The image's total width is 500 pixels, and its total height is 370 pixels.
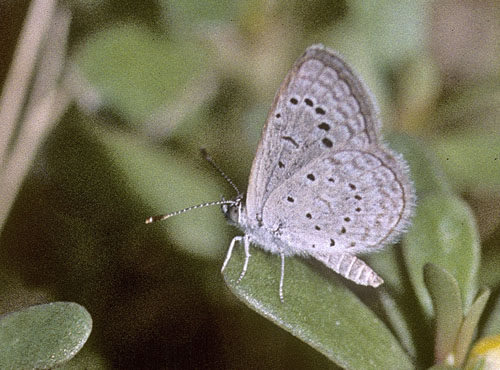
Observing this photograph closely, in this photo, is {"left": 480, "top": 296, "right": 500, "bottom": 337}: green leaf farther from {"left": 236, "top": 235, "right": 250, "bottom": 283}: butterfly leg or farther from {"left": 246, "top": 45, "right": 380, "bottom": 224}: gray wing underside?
{"left": 236, "top": 235, "right": 250, "bottom": 283}: butterfly leg

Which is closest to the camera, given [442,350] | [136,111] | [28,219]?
[442,350]

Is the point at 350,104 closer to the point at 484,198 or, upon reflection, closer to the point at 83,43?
the point at 484,198

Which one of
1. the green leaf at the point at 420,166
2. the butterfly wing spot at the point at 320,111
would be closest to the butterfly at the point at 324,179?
the butterfly wing spot at the point at 320,111

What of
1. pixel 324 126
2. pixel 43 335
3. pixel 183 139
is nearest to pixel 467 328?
pixel 324 126

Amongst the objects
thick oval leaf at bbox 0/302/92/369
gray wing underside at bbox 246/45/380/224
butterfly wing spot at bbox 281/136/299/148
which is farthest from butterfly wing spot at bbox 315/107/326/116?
thick oval leaf at bbox 0/302/92/369

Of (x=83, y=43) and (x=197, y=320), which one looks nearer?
(x=197, y=320)

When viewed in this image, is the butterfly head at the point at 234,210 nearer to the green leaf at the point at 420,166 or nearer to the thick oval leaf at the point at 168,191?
the thick oval leaf at the point at 168,191

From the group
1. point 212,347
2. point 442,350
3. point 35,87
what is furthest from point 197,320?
point 35,87
